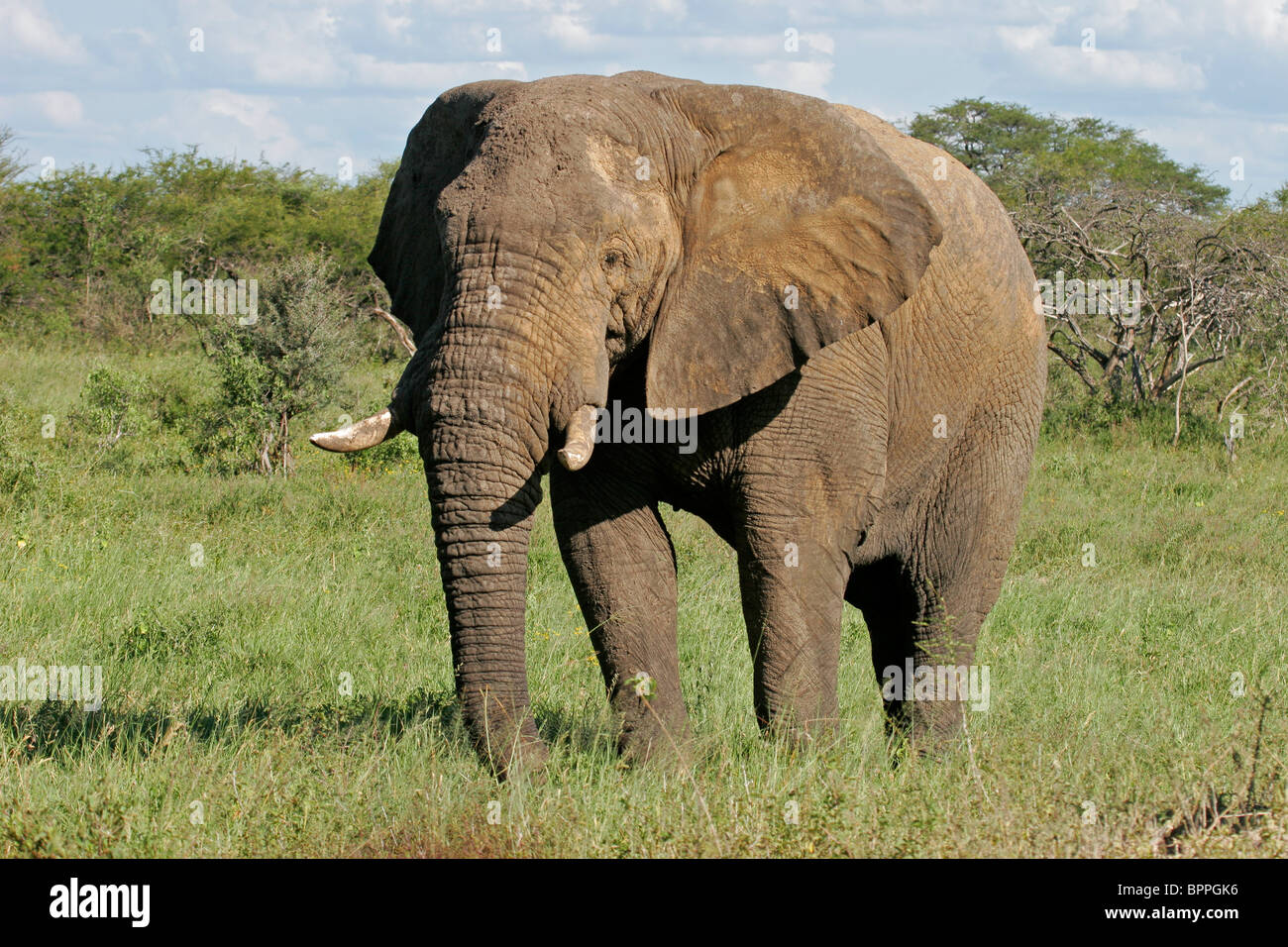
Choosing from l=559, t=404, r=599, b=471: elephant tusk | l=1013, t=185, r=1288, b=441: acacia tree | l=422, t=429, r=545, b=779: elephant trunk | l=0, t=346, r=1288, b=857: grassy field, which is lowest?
l=0, t=346, r=1288, b=857: grassy field

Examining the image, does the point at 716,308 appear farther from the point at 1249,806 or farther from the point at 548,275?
the point at 1249,806

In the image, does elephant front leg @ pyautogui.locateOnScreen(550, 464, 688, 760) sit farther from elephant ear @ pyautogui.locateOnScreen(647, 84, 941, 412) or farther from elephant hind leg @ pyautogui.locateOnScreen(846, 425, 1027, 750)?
elephant hind leg @ pyautogui.locateOnScreen(846, 425, 1027, 750)

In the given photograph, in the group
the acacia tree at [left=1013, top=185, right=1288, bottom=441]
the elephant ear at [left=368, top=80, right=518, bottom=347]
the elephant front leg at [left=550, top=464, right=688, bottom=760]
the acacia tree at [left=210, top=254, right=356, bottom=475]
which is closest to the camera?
the elephant ear at [left=368, top=80, right=518, bottom=347]

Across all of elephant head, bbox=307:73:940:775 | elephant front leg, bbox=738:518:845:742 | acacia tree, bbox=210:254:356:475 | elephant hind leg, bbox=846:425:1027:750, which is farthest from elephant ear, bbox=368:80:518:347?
acacia tree, bbox=210:254:356:475

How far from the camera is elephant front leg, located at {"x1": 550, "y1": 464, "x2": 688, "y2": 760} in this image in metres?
4.91

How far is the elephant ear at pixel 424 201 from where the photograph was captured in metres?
4.60

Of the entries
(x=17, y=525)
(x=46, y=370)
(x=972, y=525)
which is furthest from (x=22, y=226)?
(x=972, y=525)

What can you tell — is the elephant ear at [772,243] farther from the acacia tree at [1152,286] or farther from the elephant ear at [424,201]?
the acacia tree at [1152,286]

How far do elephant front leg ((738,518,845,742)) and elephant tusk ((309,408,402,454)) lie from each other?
1312mm

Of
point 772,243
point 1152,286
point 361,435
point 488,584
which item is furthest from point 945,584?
point 1152,286

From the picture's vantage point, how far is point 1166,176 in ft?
106

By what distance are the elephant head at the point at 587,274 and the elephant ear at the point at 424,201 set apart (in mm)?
14

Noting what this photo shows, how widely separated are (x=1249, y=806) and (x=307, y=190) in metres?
27.1

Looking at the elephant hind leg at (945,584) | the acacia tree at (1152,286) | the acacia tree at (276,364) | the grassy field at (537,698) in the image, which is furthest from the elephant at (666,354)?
the acacia tree at (1152,286)
